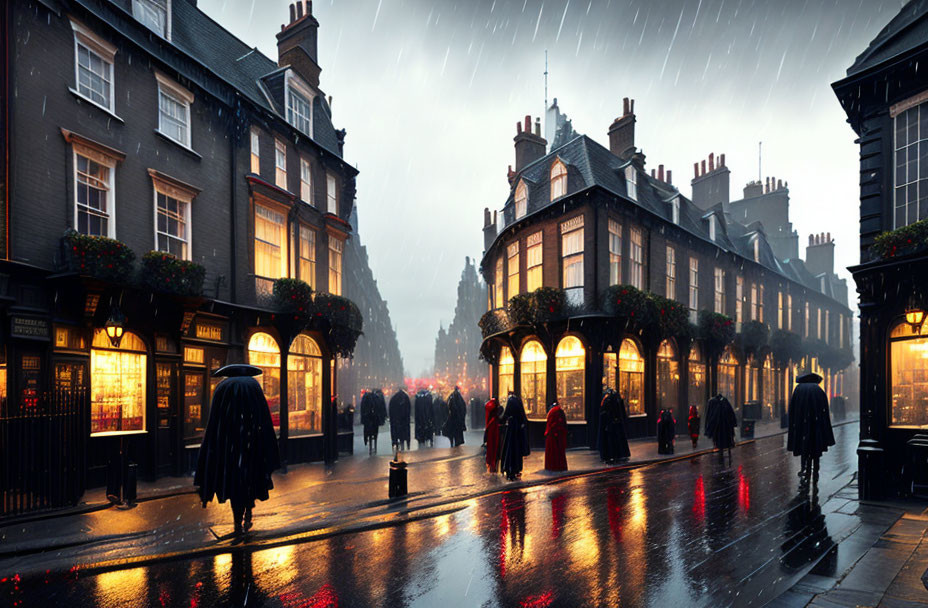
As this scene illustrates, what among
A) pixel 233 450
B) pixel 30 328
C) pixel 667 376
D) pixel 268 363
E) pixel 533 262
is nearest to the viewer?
pixel 233 450

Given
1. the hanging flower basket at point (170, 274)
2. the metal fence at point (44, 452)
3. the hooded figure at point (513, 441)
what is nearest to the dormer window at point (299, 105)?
the hanging flower basket at point (170, 274)

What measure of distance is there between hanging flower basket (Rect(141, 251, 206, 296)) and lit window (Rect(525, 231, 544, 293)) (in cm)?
1260

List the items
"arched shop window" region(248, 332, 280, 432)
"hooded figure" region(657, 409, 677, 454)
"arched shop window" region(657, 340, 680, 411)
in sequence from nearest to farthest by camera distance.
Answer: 1. "arched shop window" region(248, 332, 280, 432)
2. "hooded figure" region(657, 409, 677, 454)
3. "arched shop window" region(657, 340, 680, 411)

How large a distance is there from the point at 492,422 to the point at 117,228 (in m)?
9.46

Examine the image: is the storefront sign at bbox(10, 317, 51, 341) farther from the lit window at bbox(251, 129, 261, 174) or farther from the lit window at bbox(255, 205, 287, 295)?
the lit window at bbox(251, 129, 261, 174)

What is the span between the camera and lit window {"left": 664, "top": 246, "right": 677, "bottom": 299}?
75.6 feet

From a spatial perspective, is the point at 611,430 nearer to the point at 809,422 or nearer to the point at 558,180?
the point at 809,422

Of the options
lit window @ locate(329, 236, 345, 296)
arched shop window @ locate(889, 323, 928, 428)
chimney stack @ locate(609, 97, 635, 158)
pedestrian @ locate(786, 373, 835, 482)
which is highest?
chimney stack @ locate(609, 97, 635, 158)

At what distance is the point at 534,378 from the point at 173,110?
1472 centimetres

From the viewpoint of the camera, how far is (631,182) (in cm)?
2208

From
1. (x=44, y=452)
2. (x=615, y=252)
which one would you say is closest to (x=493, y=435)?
(x=44, y=452)

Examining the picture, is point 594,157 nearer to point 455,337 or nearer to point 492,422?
point 492,422

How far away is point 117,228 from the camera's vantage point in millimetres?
11891

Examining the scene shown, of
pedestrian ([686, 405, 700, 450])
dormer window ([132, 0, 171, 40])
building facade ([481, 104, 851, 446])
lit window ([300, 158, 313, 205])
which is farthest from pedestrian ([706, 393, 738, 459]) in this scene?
dormer window ([132, 0, 171, 40])
